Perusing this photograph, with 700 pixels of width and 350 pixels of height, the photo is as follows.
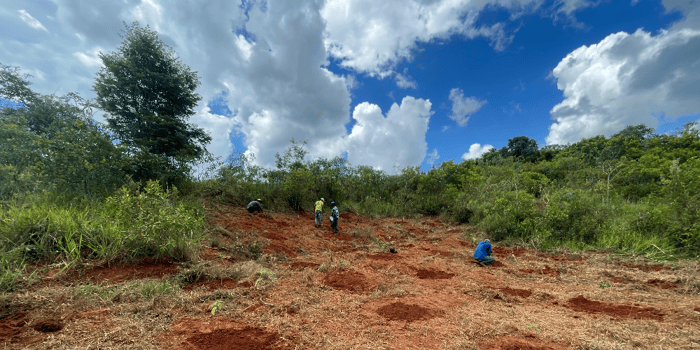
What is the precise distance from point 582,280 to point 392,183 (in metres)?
13.2

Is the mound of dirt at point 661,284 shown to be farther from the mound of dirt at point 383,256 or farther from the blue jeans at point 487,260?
the mound of dirt at point 383,256

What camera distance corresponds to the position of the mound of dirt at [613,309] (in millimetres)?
3277

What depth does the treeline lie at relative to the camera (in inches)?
266

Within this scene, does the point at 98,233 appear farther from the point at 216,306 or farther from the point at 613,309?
the point at 613,309

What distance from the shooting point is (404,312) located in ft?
10.9

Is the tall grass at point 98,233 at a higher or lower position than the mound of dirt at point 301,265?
higher

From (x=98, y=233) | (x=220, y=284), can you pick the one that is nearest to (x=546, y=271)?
(x=220, y=284)

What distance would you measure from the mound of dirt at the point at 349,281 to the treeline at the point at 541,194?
Answer: 6404 mm

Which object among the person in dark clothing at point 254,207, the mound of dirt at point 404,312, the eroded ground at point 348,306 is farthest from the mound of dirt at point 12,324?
the person in dark clothing at point 254,207

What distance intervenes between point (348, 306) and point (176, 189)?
5288 mm

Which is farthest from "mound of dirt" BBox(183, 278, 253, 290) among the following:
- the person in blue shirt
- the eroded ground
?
the person in blue shirt

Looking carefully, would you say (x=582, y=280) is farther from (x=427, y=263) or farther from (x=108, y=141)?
(x=108, y=141)

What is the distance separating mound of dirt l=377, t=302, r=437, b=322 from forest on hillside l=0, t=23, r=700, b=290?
3.61 m

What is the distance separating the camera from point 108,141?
6.82 meters
